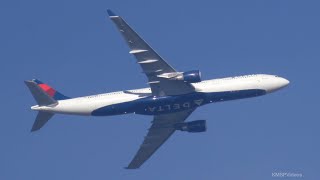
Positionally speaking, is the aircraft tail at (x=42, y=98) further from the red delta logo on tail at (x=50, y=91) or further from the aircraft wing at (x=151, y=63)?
the aircraft wing at (x=151, y=63)

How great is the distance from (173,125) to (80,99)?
17.3 meters

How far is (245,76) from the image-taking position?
13350 centimetres

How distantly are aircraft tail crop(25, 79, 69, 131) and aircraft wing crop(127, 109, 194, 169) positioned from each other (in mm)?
16925

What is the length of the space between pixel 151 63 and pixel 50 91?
2055 cm

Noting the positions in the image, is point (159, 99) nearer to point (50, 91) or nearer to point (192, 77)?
point (192, 77)

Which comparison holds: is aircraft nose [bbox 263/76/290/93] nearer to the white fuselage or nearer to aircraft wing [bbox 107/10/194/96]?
the white fuselage

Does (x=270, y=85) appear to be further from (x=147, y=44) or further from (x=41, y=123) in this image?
(x=41, y=123)

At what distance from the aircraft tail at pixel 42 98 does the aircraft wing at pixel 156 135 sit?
16.9 m

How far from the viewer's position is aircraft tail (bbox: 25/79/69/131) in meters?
128

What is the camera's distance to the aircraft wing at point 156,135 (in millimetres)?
139250

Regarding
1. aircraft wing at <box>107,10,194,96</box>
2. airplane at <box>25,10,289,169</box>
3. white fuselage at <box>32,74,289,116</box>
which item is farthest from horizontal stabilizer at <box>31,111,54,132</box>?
aircraft wing at <box>107,10,194,96</box>

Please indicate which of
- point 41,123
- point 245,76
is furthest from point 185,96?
point 41,123

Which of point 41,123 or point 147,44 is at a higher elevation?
point 147,44

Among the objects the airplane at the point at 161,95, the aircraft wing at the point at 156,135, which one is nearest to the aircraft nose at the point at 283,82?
the airplane at the point at 161,95
